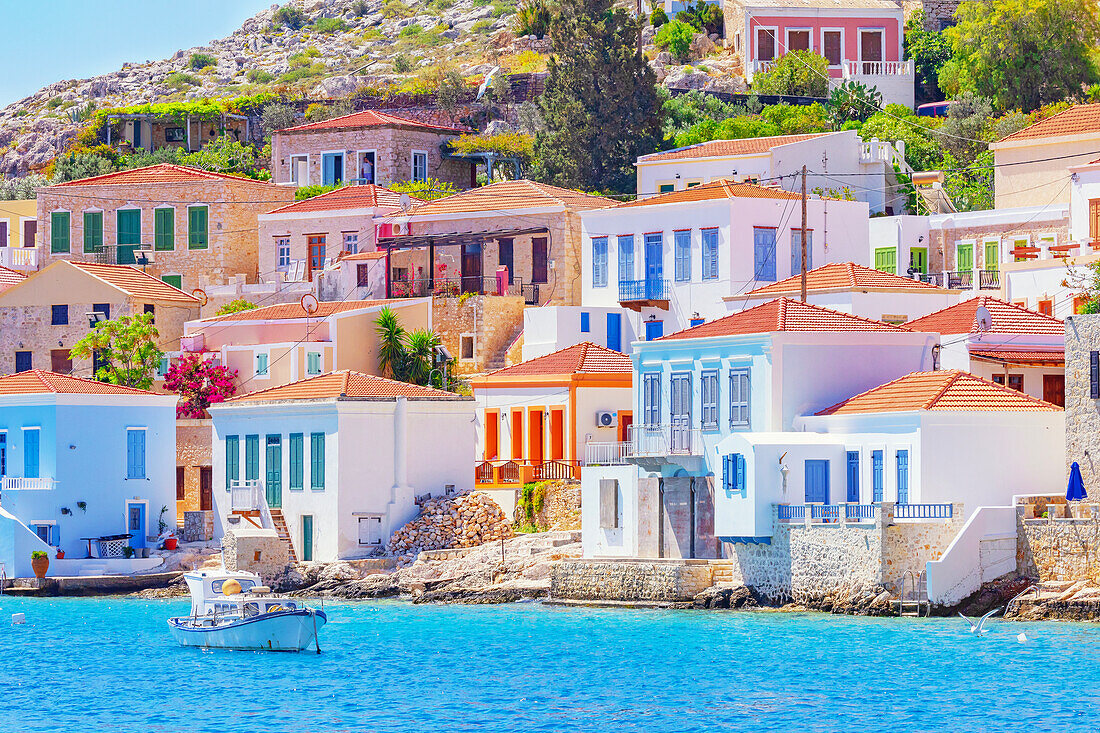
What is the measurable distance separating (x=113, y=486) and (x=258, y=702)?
2374 centimetres

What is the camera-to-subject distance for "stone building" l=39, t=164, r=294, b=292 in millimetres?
76938

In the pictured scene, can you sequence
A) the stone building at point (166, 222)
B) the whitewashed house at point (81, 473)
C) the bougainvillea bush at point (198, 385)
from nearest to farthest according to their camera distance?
1. the whitewashed house at point (81, 473)
2. the bougainvillea bush at point (198, 385)
3. the stone building at point (166, 222)

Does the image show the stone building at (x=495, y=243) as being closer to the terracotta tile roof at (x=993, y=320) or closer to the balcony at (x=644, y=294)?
the balcony at (x=644, y=294)

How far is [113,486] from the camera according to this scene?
5900cm

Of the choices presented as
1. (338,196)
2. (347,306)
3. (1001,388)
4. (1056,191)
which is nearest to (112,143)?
(338,196)

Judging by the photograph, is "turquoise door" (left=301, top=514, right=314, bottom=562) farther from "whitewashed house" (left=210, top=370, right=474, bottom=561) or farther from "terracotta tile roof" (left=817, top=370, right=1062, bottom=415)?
"terracotta tile roof" (left=817, top=370, right=1062, bottom=415)

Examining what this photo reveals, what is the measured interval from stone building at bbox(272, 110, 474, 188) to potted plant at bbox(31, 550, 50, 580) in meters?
30.4

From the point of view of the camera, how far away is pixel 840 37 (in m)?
91.9

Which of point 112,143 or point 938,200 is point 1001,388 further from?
point 112,143

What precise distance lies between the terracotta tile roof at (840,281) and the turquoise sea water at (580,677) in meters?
13.8

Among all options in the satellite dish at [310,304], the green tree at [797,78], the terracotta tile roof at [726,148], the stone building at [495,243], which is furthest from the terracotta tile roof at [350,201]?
the green tree at [797,78]

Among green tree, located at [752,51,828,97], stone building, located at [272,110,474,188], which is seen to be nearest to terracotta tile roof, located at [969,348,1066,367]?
stone building, located at [272,110,474,188]

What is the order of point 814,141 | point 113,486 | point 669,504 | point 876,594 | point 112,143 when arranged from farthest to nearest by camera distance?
point 112,143, point 814,141, point 113,486, point 669,504, point 876,594

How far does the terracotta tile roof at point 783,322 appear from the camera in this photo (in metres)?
47.2
